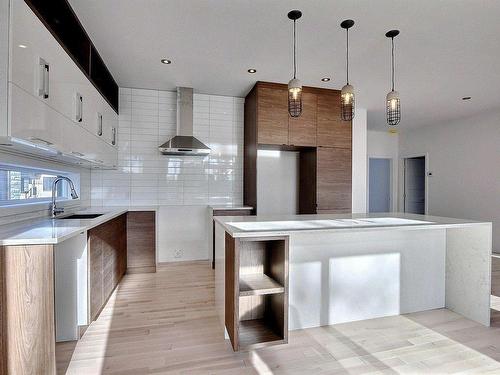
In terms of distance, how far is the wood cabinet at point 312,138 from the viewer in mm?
3766

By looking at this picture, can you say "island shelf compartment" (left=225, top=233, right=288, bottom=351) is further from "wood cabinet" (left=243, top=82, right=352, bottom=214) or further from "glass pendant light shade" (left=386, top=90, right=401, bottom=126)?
"wood cabinet" (left=243, top=82, right=352, bottom=214)

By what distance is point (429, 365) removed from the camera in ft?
5.57

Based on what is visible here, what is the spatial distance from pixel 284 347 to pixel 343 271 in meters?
0.76

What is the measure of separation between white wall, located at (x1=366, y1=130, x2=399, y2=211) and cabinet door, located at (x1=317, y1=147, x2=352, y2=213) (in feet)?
9.04

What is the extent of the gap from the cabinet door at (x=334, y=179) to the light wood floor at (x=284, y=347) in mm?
1859

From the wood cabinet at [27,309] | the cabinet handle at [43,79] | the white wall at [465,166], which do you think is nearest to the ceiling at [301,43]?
the cabinet handle at [43,79]

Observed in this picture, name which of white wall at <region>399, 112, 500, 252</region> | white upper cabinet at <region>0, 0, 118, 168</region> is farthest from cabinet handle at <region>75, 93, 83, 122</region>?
white wall at <region>399, 112, 500, 252</region>

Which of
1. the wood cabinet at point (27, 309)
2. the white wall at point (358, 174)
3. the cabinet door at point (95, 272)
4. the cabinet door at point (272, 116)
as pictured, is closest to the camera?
the wood cabinet at point (27, 309)

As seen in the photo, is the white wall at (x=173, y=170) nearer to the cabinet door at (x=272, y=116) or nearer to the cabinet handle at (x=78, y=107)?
the cabinet door at (x=272, y=116)

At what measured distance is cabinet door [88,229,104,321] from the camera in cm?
208

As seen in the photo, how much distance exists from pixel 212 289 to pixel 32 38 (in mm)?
2596

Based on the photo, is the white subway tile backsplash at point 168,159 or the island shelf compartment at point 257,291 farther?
the white subway tile backsplash at point 168,159

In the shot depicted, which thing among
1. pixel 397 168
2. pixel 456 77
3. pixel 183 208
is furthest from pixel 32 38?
pixel 397 168

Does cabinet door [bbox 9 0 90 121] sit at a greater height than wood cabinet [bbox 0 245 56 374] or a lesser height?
greater
